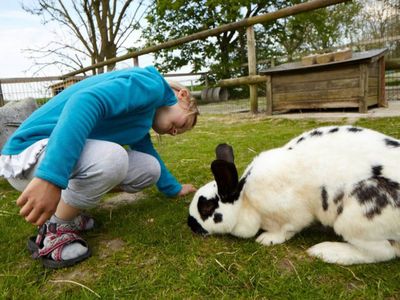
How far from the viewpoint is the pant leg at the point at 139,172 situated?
→ 1801 millimetres

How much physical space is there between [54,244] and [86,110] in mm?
551

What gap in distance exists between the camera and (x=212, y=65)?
46.7 ft

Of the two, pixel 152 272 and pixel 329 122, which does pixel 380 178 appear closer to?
pixel 152 272

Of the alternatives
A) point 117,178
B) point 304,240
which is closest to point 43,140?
point 117,178

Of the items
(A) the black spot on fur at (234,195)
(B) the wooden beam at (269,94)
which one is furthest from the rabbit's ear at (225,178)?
(B) the wooden beam at (269,94)

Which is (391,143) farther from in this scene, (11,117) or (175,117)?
(11,117)

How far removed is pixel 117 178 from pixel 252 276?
0.66 m

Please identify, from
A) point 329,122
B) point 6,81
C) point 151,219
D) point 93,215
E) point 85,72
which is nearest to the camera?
point 151,219

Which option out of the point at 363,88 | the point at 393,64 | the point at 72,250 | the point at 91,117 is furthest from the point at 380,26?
the point at 72,250

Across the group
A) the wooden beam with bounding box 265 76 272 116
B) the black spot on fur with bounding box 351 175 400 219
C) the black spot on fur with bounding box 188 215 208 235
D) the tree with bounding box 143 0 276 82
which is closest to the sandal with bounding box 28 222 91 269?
the black spot on fur with bounding box 188 215 208 235

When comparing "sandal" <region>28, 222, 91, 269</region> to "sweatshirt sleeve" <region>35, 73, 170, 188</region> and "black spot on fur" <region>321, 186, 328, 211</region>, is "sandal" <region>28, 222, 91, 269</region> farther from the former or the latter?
"black spot on fur" <region>321, 186, 328, 211</region>

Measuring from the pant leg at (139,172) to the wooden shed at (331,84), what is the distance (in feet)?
11.6

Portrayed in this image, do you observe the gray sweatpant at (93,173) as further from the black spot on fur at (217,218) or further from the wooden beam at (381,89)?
the wooden beam at (381,89)

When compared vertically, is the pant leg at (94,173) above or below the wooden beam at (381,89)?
above
